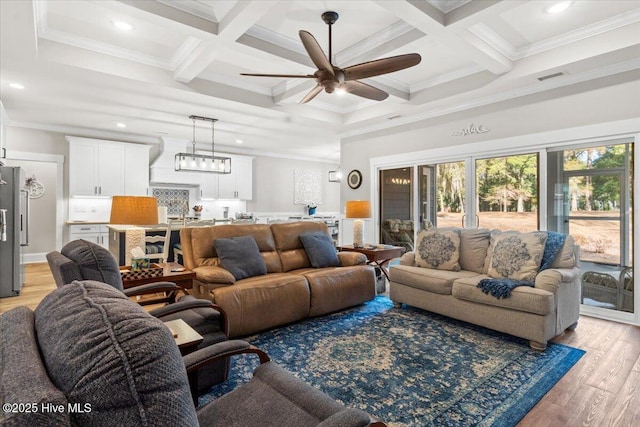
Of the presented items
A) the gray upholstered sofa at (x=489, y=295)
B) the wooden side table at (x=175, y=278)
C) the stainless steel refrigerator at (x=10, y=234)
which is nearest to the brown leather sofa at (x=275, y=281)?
the wooden side table at (x=175, y=278)

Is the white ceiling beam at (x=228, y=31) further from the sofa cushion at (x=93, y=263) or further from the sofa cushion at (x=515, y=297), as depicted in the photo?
the sofa cushion at (x=515, y=297)

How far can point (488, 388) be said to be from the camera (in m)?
2.24

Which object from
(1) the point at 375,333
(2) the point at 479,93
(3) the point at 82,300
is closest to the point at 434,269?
(1) the point at 375,333

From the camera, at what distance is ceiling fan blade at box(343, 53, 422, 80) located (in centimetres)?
272

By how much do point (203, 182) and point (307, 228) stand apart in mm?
4581

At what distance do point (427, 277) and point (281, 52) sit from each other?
9.24 ft

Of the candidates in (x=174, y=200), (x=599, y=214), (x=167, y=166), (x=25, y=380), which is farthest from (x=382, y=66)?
(x=174, y=200)

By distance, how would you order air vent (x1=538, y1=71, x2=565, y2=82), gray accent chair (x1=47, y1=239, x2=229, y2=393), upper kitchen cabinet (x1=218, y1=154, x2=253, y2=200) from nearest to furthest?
1. gray accent chair (x1=47, y1=239, x2=229, y2=393)
2. air vent (x1=538, y1=71, x2=565, y2=82)
3. upper kitchen cabinet (x1=218, y1=154, x2=253, y2=200)

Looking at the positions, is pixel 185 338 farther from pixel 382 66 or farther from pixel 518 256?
pixel 518 256

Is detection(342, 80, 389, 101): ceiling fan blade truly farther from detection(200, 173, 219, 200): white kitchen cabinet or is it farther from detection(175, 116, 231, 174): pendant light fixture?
detection(200, 173, 219, 200): white kitchen cabinet

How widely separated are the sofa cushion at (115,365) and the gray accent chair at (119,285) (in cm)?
124

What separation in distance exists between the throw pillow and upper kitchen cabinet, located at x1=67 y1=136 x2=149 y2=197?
460cm

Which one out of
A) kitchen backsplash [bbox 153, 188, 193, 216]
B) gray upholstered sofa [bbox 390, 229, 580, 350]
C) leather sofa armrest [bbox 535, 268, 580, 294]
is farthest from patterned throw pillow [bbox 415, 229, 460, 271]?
kitchen backsplash [bbox 153, 188, 193, 216]

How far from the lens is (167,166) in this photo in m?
7.35
